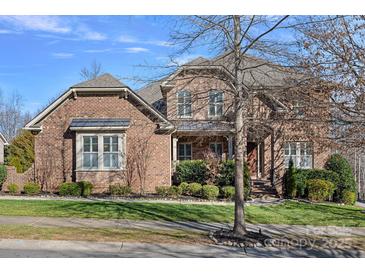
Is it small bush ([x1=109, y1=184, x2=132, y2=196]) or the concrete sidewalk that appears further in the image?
small bush ([x1=109, y1=184, x2=132, y2=196])

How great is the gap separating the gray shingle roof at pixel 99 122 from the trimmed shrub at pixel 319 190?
9661mm

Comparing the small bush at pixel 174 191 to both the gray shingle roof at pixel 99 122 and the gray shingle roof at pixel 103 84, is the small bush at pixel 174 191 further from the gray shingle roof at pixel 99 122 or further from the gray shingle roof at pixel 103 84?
the gray shingle roof at pixel 103 84

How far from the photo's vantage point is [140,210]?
13.1 metres

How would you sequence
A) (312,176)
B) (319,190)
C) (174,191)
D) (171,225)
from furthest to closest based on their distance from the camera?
(312,176), (319,190), (174,191), (171,225)

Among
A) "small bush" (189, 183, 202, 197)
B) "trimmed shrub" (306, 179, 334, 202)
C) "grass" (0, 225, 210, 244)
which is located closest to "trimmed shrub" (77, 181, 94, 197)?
"small bush" (189, 183, 202, 197)

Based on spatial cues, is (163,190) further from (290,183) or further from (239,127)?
(239,127)

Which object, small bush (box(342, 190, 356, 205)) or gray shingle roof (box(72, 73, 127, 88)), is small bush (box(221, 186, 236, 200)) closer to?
small bush (box(342, 190, 356, 205))

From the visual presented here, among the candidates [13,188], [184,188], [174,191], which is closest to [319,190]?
[184,188]

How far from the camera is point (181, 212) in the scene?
12922 mm

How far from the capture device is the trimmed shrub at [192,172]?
18.2 m

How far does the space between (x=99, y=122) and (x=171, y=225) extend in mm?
9114

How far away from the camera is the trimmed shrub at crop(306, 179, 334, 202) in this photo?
17578 mm

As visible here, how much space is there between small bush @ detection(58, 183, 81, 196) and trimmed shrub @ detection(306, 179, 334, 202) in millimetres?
11217

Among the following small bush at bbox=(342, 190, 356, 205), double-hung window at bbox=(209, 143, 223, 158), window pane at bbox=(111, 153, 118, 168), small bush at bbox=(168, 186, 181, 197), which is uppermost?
double-hung window at bbox=(209, 143, 223, 158)
